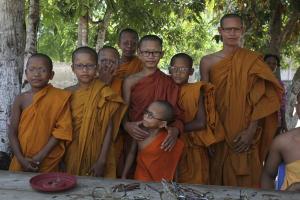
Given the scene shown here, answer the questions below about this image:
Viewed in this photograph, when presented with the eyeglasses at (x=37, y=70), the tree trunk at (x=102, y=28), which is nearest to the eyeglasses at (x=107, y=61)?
the eyeglasses at (x=37, y=70)

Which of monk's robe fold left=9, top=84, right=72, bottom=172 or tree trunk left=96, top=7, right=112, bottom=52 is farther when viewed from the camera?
tree trunk left=96, top=7, right=112, bottom=52

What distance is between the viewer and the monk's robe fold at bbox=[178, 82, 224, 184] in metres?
3.76

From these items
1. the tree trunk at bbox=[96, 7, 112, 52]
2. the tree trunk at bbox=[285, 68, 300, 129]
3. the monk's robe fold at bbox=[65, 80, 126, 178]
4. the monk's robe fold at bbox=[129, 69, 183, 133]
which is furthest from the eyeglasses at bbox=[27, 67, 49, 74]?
the tree trunk at bbox=[96, 7, 112, 52]

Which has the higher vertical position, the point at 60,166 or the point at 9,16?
the point at 9,16

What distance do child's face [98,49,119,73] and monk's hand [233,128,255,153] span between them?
125 centimetres

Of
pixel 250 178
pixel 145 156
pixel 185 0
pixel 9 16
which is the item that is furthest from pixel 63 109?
pixel 185 0

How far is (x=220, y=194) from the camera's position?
2.44m

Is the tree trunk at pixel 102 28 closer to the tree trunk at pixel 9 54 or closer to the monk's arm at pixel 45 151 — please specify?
the tree trunk at pixel 9 54

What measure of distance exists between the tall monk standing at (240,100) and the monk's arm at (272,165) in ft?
2.94

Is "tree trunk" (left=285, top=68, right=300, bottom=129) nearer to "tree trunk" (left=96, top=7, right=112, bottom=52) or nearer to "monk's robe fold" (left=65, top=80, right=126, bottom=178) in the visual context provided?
"monk's robe fold" (left=65, top=80, right=126, bottom=178)

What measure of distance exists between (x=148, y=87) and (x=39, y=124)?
920 mm

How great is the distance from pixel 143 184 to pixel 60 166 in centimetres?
123

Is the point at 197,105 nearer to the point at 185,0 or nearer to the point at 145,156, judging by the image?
the point at 145,156

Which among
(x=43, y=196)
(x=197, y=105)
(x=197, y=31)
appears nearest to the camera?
(x=43, y=196)
